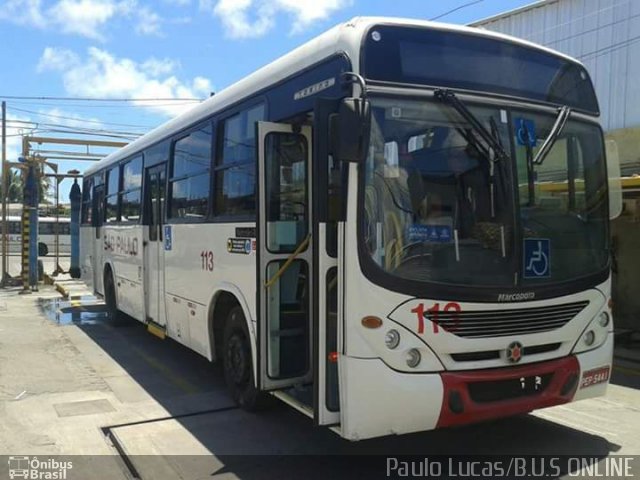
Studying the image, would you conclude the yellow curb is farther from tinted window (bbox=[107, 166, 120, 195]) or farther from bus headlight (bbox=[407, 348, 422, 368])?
bus headlight (bbox=[407, 348, 422, 368])

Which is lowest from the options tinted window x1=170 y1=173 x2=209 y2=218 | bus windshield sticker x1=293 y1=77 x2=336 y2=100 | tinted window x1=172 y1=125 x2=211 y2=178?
tinted window x1=170 y1=173 x2=209 y2=218

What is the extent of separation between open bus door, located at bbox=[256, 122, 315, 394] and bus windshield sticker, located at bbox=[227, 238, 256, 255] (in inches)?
12.7

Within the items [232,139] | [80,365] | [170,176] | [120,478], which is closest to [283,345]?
[120,478]

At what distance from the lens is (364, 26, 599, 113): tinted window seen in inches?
159

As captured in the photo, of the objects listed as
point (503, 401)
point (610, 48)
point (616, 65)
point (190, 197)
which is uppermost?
point (610, 48)

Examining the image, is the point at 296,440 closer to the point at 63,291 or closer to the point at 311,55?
the point at 311,55

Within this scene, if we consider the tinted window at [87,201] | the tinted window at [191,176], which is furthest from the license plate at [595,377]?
the tinted window at [87,201]

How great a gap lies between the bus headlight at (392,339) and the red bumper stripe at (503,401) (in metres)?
0.39

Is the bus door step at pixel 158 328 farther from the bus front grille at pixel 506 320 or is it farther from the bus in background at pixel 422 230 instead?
the bus front grille at pixel 506 320

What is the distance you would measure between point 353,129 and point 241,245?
2062mm

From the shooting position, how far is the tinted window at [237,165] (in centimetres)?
534

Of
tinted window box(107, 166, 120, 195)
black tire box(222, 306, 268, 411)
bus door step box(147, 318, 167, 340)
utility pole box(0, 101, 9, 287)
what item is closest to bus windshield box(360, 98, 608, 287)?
black tire box(222, 306, 268, 411)

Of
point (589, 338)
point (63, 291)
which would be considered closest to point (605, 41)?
point (589, 338)

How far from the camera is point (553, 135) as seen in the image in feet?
14.8
